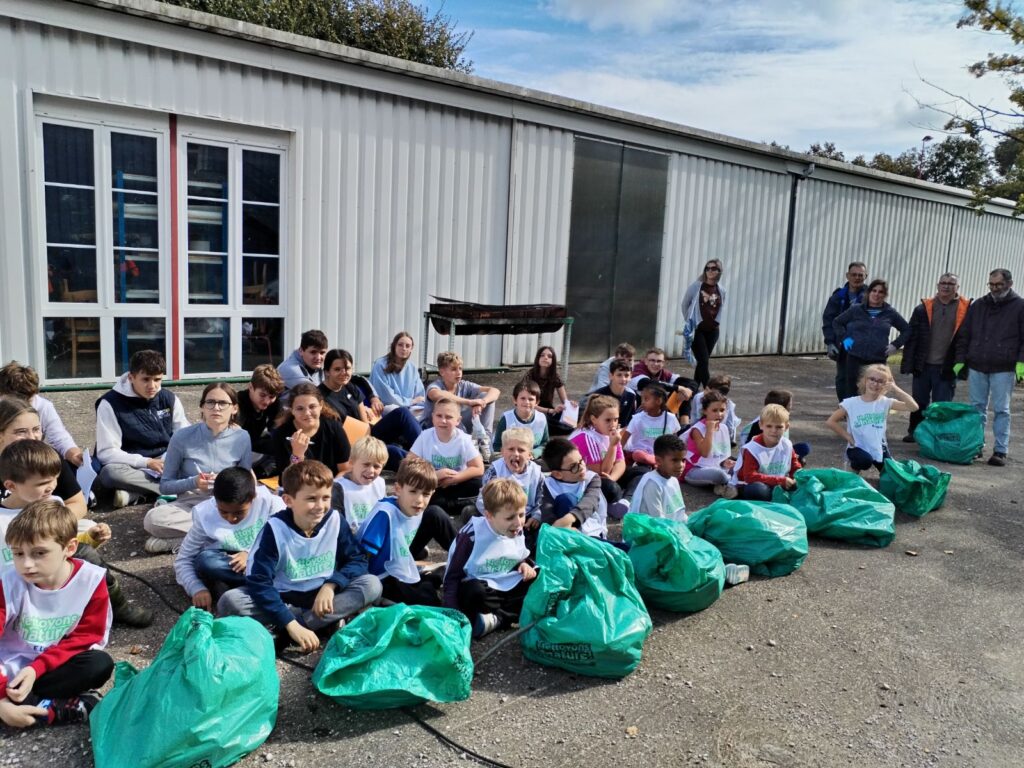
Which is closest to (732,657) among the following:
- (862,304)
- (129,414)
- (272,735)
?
(272,735)

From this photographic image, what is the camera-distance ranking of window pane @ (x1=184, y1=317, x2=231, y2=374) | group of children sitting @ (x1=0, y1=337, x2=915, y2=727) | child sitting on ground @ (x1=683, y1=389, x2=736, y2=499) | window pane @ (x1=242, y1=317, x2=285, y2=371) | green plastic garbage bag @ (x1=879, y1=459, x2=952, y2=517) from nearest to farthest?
1. group of children sitting @ (x1=0, y1=337, x2=915, y2=727)
2. green plastic garbage bag @ (x1=879, y1=459, x2=952, y2=517)
3. child sitting on ground @ (x1=683, y1=389, x2=736, y2=499)
4. window pane @ (x1=184, y1=317, x2=231, y2=374)
5. window pane @ (x1=242, y1=317, x2=285, y2=371)

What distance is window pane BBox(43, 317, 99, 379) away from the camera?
838cm

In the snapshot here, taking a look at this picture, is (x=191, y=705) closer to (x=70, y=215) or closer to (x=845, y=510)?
(x=845, y=510)

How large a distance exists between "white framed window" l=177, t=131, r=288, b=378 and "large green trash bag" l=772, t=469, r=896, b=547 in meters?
6.52

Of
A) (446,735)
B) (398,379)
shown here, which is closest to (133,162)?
(398,379)

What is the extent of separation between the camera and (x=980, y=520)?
19.9 ft

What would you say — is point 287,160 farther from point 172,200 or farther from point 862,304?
point 862,304

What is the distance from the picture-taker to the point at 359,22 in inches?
1055

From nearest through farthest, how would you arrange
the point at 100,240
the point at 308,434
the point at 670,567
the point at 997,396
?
the point at 670,567, the point at 308,434, the point at 997,396, the point at 100,240

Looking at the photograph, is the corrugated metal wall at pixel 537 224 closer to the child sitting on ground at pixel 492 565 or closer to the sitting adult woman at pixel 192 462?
the sitting adult woman at pixel 192 462

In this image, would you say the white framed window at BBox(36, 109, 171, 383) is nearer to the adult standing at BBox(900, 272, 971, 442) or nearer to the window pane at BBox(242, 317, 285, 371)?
the window pane at BBox(242, 317, 285, 371)

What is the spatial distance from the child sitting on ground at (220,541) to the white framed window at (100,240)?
552cm

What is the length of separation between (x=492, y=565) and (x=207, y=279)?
21.7ft

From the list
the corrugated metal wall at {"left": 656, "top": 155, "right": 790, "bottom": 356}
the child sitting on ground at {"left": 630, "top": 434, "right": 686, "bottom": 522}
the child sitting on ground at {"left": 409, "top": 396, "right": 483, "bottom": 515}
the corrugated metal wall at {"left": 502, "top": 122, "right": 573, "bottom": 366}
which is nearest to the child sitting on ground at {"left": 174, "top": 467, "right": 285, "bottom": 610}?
the child sitting on ground at {"left": 409, "top": 396, "right": 483, "bottom": 515}
